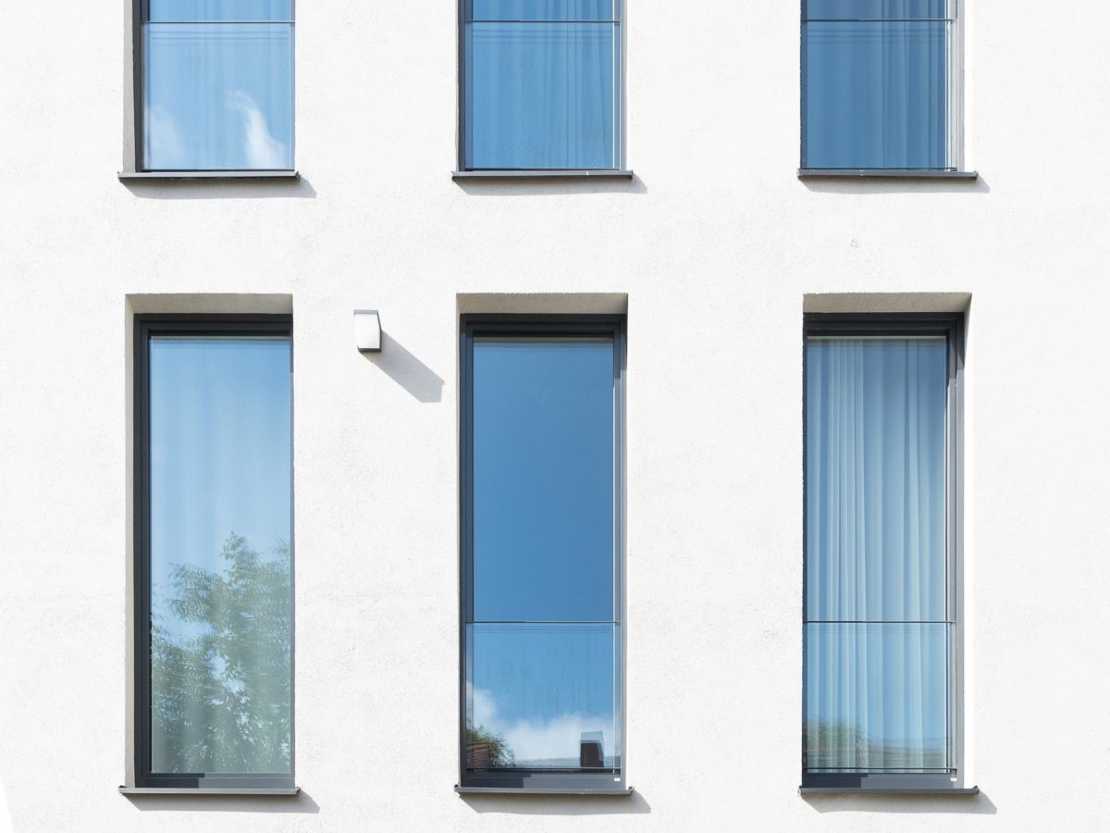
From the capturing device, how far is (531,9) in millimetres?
7609

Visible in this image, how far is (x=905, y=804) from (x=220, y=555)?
416 centimetres

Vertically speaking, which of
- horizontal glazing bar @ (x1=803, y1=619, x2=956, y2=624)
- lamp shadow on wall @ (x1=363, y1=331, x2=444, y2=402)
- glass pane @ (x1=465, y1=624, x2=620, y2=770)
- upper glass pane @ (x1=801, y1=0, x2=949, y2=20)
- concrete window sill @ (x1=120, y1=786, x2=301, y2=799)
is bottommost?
concrete window sill @ (x1=120, y1=786, x2=301, y2=799)

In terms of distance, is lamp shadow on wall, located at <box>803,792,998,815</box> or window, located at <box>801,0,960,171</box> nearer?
lamp shadow on wall, located at <box>803,792,998,815</box>

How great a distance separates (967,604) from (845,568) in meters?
0.71

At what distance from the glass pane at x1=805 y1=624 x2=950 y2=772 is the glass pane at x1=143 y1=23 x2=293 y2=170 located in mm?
4299

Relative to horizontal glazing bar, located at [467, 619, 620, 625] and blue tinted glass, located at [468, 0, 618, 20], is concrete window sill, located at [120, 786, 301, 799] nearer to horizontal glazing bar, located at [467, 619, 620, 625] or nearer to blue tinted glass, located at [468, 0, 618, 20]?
horizontal glazing bar, located at [467, 619, 620, 625]

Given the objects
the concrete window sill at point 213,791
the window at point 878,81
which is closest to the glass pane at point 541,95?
the window at point 878,81

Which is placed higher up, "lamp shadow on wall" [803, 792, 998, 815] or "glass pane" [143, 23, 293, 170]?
"glass pane" [143, 23, 293, 170]

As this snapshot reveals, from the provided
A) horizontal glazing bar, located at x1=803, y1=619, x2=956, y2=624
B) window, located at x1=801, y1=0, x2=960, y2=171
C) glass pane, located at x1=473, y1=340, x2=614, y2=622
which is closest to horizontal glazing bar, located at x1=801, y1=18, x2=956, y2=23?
window, located at x1=801, y1=0, x2=960, y2=171

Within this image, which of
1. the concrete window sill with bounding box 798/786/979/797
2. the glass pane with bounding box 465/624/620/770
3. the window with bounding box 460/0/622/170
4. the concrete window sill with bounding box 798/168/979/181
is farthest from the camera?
the window with bounding box 460/0/622/170

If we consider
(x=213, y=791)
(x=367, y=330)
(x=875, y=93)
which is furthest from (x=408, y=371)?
(x=875, y=93)

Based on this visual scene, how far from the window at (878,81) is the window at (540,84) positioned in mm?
1194

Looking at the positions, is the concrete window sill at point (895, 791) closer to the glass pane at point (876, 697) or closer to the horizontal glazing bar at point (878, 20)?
the glass pane at point (876, 697)

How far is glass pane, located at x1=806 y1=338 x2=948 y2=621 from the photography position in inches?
295
